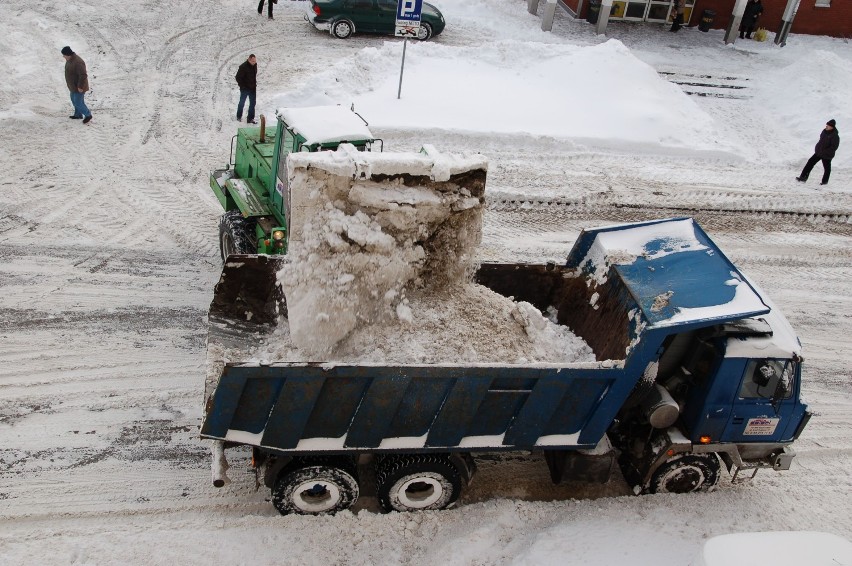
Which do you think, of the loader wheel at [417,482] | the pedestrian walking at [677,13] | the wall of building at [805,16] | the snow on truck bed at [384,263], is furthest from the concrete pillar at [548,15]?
the loader wheel at [417,482]

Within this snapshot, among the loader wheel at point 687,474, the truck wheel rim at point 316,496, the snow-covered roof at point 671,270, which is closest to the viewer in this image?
the snow-covered roof at point 671,270

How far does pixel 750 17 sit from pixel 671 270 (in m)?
19.9

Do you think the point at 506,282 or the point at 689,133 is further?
the point at 689,133

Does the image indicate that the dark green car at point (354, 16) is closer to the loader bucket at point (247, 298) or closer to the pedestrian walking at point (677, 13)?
the pedestrian walking at point (677, 13)

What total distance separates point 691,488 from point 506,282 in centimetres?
293

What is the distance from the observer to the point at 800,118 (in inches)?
677

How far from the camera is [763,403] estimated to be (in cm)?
680

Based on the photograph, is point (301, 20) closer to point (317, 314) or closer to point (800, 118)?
point (800, 118)

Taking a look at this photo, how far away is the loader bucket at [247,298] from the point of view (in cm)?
718

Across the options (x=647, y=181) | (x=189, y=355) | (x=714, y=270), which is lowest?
(x=189, y=355)

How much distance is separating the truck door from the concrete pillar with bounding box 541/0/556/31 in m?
17.3

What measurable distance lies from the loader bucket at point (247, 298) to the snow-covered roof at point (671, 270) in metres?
3.36

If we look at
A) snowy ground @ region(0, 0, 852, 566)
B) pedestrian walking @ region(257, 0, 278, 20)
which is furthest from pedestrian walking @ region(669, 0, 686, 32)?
pedestrian walking @ region(257, 0, 278, 20)

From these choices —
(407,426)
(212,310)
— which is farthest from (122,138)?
(407,426)
